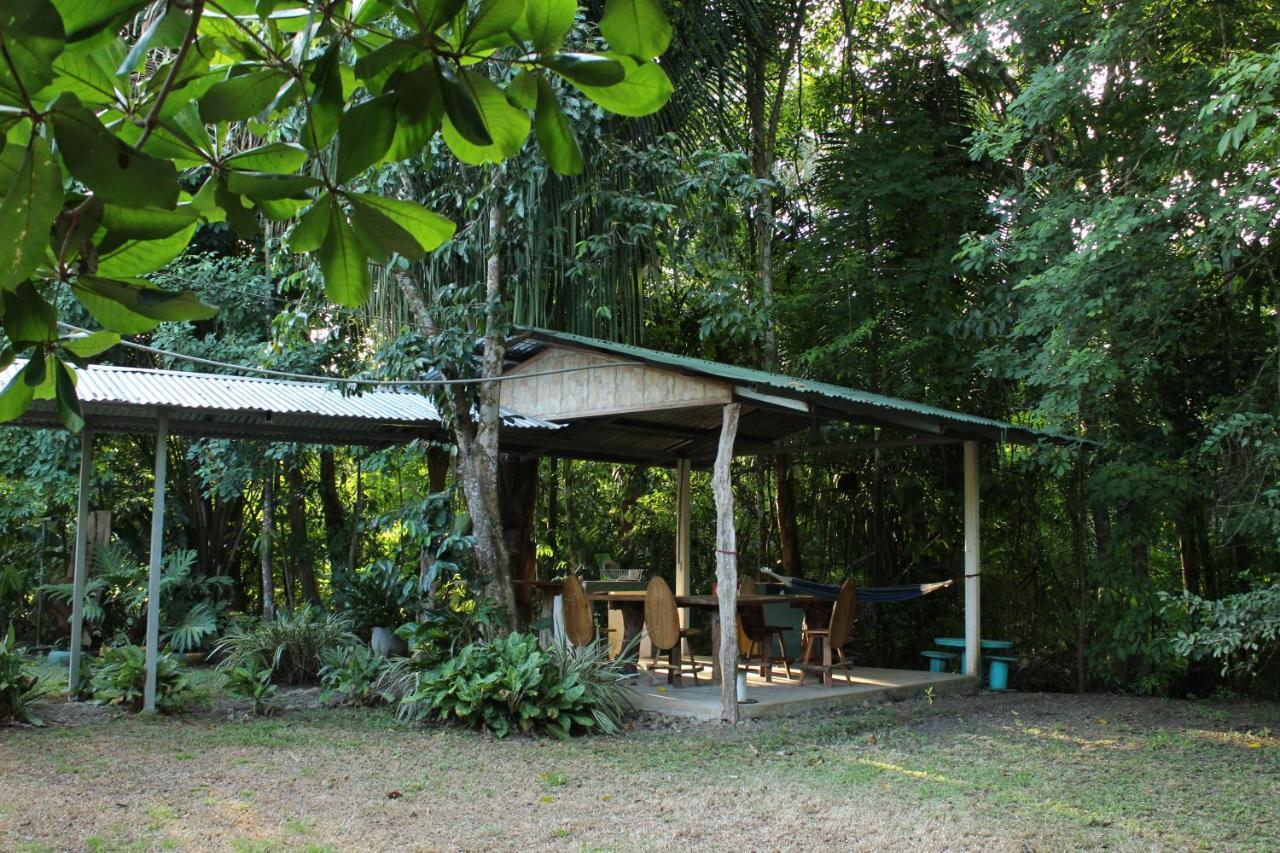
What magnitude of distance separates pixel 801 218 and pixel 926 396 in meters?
2.75

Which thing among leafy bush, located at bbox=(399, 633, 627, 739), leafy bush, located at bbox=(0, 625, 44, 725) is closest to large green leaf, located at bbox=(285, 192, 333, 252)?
leafy bush, located at bbox=(399, 633, 627, 739)

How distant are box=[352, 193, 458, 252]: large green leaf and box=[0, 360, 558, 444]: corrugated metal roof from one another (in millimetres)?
6054

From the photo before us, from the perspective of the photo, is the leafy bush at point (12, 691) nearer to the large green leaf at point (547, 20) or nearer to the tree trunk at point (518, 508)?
the tree trunk at point (518, 508)

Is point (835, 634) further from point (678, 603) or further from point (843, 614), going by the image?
point (678, 603)

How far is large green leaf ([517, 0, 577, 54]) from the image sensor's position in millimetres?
942

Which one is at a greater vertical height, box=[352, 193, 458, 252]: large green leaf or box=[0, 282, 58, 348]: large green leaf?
box=[352, 193, 458, 252]: large green leaf

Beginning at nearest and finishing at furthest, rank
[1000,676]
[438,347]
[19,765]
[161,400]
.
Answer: [19,765]
[161,400]
[438,347]
[1000,676]

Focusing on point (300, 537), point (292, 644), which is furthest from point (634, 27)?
point (300, 537)

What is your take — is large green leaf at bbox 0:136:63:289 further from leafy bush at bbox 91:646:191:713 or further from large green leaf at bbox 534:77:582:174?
leafy bush at bbox 91:646:191:713

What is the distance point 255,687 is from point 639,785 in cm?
299

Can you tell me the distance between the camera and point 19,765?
5.21 m

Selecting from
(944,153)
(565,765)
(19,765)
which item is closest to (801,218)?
(944,153)

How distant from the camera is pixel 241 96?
3.20 feet

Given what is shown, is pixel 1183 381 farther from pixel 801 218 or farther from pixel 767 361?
pixel 801 218
